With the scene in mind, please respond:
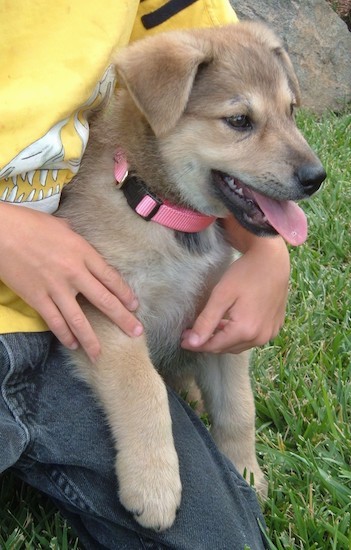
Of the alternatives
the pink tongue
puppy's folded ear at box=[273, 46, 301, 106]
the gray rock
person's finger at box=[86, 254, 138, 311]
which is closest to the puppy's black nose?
the pink tongue

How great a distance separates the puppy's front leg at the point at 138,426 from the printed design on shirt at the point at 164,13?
111 centimetres

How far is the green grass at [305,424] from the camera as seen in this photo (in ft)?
7.25

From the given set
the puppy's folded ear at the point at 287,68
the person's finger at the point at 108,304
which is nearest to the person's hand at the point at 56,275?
the person's finger at the point at 108,304

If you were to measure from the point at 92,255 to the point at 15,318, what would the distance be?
0.92 feet

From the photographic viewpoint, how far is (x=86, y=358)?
7.41 feet

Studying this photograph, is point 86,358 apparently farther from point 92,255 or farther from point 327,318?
point 327,318

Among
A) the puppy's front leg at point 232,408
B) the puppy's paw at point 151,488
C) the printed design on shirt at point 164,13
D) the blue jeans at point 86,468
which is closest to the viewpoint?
the puppy's paw at point 151,488

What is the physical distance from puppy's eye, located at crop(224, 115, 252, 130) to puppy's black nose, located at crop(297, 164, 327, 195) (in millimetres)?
209

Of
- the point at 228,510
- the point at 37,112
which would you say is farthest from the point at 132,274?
the point at 228,510

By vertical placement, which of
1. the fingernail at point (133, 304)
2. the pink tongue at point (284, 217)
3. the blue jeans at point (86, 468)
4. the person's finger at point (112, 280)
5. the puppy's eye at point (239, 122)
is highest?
the puppy's eye at point (239, 122)

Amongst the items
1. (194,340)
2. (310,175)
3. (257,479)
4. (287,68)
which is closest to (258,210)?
(310,175)

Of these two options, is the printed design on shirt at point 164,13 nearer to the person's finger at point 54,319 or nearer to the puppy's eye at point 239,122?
the puppy's eye at point 239,122

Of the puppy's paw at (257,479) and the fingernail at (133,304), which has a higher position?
the fingernail at (133,304)

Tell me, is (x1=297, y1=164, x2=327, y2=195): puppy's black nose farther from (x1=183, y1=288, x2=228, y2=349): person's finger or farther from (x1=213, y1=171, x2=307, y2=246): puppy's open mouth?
(x1=183, y1=288, x2=228, y2=349): person's finger
